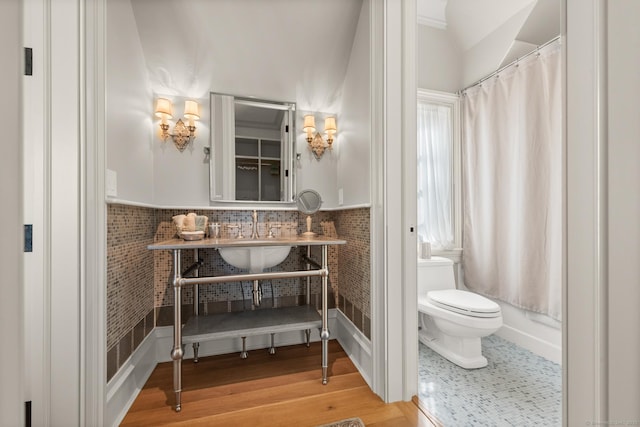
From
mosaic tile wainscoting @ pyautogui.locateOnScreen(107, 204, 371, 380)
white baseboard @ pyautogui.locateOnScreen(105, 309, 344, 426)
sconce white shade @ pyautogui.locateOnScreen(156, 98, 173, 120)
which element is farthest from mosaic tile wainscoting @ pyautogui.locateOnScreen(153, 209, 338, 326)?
sconce white shade @ pyautogui.locateOnScreen(156, 98, 173, 120)

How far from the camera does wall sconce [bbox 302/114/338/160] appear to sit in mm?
2107

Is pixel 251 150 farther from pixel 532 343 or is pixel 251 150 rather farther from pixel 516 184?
pixel 532 343

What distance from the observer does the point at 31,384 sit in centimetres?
103

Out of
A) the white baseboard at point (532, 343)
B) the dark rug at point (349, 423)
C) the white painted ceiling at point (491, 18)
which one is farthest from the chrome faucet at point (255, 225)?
the white painted ceiling at point (491, 18)

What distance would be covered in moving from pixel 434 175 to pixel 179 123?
7.24ft

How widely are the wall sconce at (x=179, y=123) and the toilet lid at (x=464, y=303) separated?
2.15 meters

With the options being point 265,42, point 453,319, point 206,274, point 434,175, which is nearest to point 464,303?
point 453,319

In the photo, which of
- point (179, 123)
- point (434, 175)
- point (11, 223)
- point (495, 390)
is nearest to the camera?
point (11, 223)

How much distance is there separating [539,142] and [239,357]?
2.70 metres

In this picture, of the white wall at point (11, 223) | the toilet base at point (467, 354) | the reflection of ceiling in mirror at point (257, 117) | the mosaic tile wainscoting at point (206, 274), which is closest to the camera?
the white wall at point (11, 223)

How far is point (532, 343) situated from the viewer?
6.49 feet

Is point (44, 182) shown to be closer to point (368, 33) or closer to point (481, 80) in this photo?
point (368, 33)

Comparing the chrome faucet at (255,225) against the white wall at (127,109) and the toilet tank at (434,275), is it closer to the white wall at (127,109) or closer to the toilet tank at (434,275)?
the white wall at (127,109)

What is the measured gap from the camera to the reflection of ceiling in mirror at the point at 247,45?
1674mm
